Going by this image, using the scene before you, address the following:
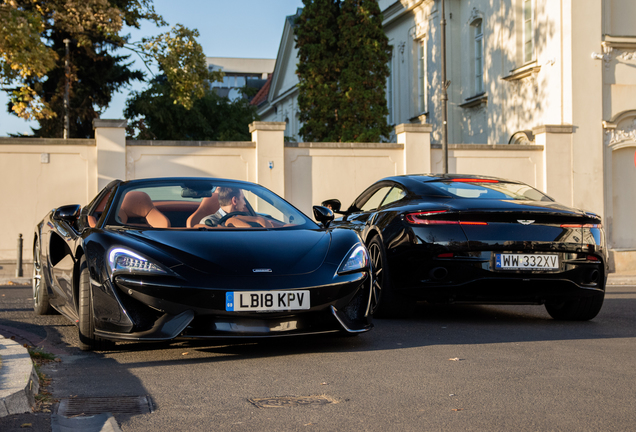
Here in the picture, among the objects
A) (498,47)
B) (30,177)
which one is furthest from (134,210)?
(498,47)

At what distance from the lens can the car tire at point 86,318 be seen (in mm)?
5277

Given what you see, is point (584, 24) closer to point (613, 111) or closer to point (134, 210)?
point (613, 111)

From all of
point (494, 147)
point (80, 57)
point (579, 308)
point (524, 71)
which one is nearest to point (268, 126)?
point (494, 147)

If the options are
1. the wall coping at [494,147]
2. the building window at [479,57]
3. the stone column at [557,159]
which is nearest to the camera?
the wall coping at [494,147]

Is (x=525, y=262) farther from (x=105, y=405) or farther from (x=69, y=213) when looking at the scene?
(x=105, y=405)

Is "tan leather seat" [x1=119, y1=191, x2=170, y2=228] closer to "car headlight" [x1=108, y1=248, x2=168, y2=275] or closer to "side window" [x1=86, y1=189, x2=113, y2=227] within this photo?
"side window" [x1=86, y1=189, x2=113, y2=227]

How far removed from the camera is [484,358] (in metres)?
5.18

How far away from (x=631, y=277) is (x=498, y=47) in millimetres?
10574

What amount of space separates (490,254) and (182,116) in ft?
120

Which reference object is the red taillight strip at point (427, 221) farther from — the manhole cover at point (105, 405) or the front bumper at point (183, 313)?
the manhole cover at point (105, 405)

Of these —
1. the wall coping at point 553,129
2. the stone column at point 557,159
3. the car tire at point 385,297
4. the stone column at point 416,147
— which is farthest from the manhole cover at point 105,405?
the wall coping at point 553,129

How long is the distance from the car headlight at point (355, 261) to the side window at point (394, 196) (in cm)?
229

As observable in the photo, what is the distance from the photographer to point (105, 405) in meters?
3.91

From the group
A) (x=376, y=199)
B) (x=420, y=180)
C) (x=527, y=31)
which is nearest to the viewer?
(x=420, y=180)
